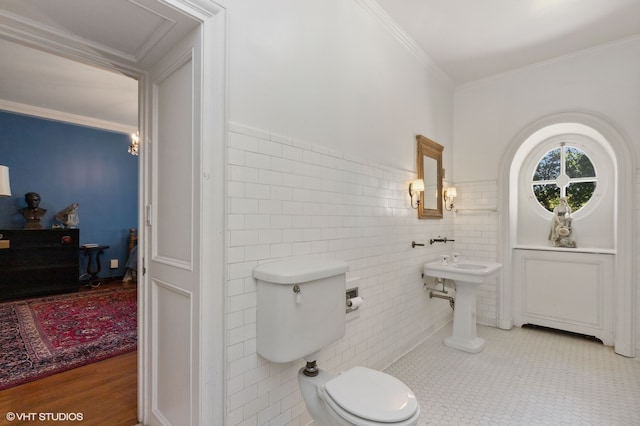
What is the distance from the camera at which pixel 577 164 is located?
3.27 m

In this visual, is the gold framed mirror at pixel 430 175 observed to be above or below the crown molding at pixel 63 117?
below

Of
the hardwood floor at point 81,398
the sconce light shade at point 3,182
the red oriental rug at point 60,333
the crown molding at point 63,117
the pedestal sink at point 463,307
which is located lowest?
the hardwood floor at point 81,398

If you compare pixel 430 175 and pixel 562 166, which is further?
pixel 562 166

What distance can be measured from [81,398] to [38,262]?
3.27 meters

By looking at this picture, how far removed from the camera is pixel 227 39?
4.53 feet

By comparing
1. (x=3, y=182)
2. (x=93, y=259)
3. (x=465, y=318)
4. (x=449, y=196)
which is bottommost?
(x=465, y=318)

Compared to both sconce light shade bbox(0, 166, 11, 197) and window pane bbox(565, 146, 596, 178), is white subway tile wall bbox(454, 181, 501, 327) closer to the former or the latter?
window pane bbox(565, 146, 596, 178)

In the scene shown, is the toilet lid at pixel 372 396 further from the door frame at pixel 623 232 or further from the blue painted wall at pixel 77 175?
the blue painted wall at pixel 77 175

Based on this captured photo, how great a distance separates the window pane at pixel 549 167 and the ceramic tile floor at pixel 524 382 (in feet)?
5.44

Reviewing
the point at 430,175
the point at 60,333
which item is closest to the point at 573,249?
the point at 430,175

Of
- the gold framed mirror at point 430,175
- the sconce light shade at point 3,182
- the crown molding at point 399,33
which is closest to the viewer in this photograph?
the crown molding at point 399,33

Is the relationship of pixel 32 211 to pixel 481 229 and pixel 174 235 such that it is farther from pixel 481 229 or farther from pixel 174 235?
pixel 481 229

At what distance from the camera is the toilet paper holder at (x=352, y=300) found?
74.2 inches

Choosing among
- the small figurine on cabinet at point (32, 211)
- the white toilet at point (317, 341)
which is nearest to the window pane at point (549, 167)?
the white toilet at point (317, 341)
